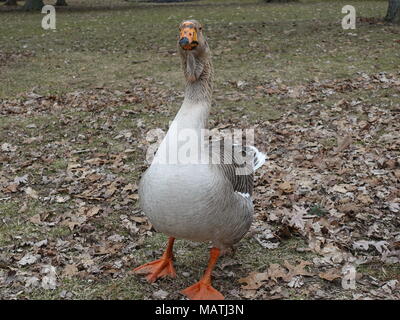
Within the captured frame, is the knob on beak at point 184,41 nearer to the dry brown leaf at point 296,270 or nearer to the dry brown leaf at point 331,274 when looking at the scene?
the dry brown leaf at point 296,270

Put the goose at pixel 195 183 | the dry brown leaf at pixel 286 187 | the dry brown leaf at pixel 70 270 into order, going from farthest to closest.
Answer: the dry brown leaf at pixel 286 187 → the dry brown leaf at pixel 70 270 → the goose at pixel 195 183

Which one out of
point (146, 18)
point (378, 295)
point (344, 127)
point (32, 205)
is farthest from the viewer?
point (146, 18)

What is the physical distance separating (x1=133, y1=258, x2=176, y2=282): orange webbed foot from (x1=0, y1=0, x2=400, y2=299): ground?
0.34 feet

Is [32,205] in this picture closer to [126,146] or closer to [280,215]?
[126,146]

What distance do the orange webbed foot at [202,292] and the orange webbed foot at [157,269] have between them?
1.05 feet

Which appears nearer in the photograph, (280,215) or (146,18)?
(280,215)

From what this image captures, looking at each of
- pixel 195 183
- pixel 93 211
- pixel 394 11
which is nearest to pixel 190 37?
pixel 195 183

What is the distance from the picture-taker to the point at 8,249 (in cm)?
496

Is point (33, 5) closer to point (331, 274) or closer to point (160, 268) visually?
point (160, 268)

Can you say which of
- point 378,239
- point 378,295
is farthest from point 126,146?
point 378,295

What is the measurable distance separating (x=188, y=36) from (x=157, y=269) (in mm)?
2278

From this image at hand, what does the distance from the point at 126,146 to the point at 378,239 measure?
14.9ft

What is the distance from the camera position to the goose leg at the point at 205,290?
4152 millimetres

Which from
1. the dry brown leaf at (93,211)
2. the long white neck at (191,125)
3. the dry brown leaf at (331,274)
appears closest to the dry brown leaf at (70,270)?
the dry brown leaf at (93,211)
